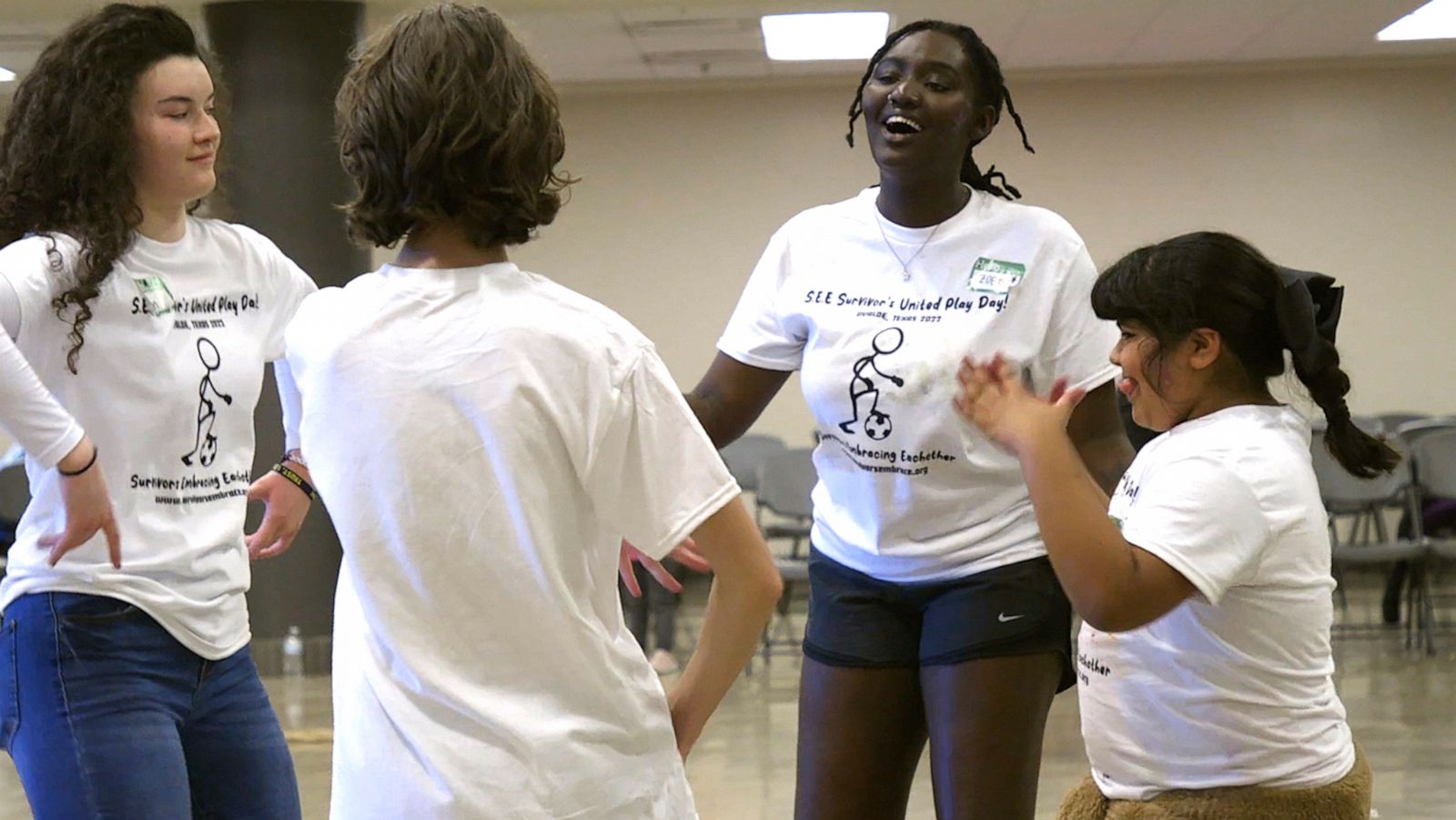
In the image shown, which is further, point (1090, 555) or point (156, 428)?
point (156, 428)

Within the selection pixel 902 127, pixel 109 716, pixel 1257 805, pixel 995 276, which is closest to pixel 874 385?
pixel 995 276

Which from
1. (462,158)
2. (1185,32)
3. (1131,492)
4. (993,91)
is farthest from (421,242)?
(1185,32)

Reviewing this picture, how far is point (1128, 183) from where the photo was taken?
9.95 meters

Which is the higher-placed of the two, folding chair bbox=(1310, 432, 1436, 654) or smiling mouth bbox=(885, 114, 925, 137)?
smiling mouth bbox=(885, 114, 925, 137)

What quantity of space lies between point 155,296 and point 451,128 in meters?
0.86

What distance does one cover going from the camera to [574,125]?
10234 mm

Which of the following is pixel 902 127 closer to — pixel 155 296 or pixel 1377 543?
pixel 155 296

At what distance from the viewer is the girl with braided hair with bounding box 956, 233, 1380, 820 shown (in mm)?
1932

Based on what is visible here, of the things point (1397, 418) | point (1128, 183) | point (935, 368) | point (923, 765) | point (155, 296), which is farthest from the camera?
point (1128, 183)

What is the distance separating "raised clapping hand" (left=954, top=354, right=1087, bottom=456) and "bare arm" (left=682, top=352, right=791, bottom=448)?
61 centimetres

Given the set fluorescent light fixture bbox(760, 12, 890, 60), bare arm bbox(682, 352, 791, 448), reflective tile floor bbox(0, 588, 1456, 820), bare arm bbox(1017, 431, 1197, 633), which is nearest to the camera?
bare arm bbox(1017, 431, 1197, 633)

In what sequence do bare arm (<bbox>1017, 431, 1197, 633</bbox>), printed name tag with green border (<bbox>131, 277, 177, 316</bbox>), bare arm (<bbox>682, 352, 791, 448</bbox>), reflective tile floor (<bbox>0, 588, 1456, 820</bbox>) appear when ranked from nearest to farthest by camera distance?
1. bare arm (<bbox>1017, 431, 1197, 633</bbox>)
2. printed name tag with green border (<bbox>131, 277, 177, 316</bbox>)
3. bare arm (<bbox>682, 352, 791, 448</bbox>)
4. reflective tile floor (<bbox>0, 588, 1456, 820</bbox>)

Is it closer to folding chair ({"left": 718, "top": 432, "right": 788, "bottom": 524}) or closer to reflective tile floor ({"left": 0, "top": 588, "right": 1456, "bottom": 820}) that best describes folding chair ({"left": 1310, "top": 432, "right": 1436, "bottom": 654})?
reflective tile floor ({"left": 0, "top": 588, "right": 1456, "bottom": 820})

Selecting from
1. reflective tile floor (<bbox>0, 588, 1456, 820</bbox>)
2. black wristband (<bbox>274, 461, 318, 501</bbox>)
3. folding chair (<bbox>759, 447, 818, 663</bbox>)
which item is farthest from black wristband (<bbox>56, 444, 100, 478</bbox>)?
folding chair (<bbox>759, 447, 818, 663</bbox>)
